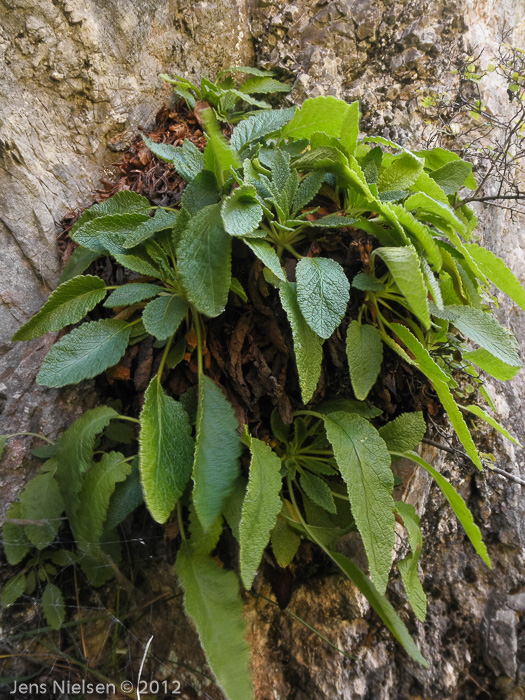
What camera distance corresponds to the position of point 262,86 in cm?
148

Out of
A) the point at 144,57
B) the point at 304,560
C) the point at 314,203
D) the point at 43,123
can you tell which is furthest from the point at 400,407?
the point at 144,57

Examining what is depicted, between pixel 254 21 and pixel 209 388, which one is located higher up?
pixel 254 21

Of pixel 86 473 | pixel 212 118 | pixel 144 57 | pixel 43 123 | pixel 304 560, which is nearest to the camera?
pixel 212 118

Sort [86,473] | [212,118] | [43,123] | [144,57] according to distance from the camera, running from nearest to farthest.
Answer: [212,118] < [86,473] < [43,123] < [144,57]

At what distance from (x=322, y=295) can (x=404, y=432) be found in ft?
1.26

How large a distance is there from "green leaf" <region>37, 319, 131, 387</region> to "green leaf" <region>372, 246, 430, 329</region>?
0.60 metres

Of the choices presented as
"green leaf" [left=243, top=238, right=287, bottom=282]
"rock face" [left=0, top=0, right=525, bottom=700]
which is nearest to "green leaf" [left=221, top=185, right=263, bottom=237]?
"green leaf" [left=243, top=238, right=287, bottom=282]

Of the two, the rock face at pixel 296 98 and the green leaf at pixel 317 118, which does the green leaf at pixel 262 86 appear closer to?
the rock face at pixel 296 98

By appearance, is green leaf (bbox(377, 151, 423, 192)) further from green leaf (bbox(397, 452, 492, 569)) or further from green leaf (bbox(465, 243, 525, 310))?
→ green leaf (bbox(397, 452, 492, 569))

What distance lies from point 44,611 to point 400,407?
36.4 inches

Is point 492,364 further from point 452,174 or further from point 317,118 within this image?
point 317,118

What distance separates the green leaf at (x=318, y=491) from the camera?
0.94 meters

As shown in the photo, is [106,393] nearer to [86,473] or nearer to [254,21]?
[86,473]

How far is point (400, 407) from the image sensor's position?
1.09 metres
